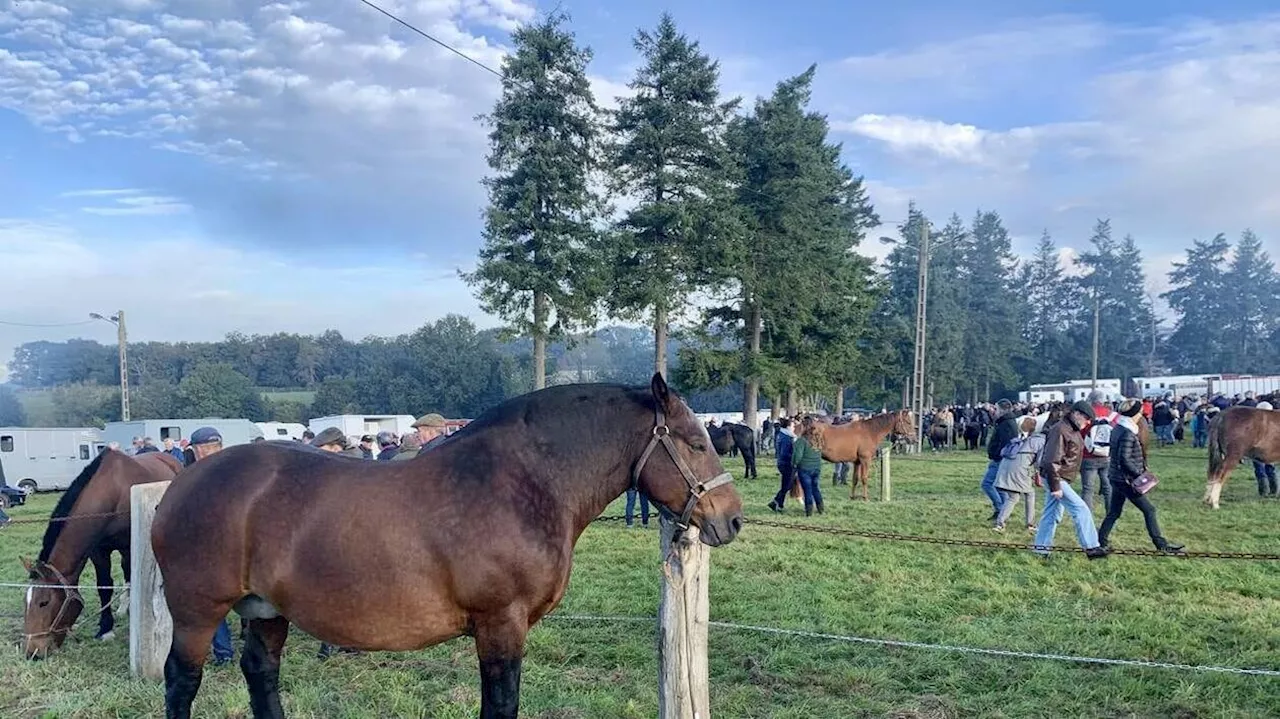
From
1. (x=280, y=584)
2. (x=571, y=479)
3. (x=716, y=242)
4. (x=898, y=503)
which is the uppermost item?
(x=716, y=242)

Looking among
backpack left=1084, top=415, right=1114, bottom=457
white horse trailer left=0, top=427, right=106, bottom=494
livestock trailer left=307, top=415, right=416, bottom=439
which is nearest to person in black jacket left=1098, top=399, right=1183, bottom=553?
backpack left=1084, top=415, right=1114, bottom=457

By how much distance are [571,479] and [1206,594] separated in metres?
7.93

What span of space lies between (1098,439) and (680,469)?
1068 cm

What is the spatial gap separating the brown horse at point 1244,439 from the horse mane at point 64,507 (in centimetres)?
1760

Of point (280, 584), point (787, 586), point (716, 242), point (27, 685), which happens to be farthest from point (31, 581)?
point (716, 242)

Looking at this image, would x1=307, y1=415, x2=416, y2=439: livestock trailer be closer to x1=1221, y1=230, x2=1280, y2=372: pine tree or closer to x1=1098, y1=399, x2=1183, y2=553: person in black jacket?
x1=1098, y1=399, x2=1183, y2=553: person in black jacket

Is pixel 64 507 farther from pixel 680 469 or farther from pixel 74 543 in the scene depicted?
pixel 680 469

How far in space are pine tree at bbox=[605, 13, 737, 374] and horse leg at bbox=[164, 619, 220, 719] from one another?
29.0m

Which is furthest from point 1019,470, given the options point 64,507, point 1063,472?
point 64,507

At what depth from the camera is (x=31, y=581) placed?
7078 millimetres

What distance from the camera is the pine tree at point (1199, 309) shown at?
78.6 metres

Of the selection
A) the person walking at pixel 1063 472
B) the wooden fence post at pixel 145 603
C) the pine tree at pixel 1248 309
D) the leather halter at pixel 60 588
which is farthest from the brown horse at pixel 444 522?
the pine tree at pixel 1248 309

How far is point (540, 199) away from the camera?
3142 cm

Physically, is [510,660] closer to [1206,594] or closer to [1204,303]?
[1206,594]
